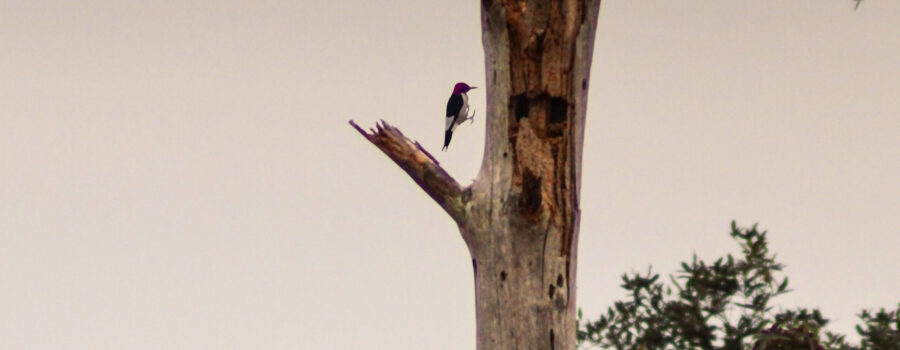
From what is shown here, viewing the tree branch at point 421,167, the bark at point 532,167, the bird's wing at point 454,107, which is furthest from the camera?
the bird's wing at point 454,107

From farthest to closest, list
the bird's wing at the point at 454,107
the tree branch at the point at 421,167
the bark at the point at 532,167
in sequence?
the bird's wing at the point at 454,107 < the tree branch at the point at 421,167 < the bark at the point at 532,167

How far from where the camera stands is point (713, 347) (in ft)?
17.3

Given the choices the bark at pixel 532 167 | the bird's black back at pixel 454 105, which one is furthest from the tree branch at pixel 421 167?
the bird's black back at pixel 454 105

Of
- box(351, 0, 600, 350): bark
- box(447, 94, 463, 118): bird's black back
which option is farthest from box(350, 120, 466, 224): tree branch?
box(447, 94, 463, 118): bird's black back

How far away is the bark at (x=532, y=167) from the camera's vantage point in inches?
159

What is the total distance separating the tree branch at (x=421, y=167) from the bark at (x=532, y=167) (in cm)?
12

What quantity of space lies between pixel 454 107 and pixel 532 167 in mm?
918

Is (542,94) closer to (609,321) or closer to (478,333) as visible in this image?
(478,333)

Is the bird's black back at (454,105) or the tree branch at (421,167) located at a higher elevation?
the bird's black back at (454,105)

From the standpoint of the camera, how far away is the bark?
13.2 feet

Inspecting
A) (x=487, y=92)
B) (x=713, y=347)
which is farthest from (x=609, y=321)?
(x=487, y=92)

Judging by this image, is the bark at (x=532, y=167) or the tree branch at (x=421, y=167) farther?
the tree branch at (x=421, y=167)

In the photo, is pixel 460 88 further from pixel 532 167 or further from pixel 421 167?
pixel 532 167

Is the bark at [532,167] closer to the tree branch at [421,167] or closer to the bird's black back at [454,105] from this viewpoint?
the tree branch at [421,167]
